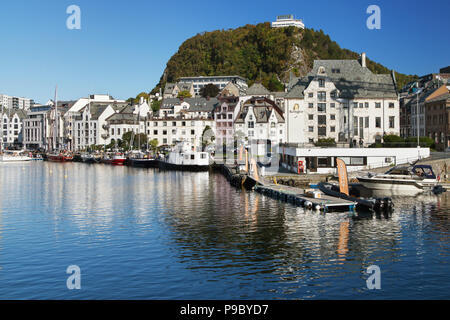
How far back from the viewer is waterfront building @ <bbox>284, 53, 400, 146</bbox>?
106 m

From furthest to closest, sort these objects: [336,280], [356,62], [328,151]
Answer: [356,62]
[328,151]
[336,280]

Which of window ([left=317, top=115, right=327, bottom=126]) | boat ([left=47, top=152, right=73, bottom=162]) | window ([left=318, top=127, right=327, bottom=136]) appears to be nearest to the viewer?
window ([left=317, top=115, right=327, bottom=126])

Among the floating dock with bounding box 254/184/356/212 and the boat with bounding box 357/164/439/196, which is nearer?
the floating dock with bounding box 254/184/356/212

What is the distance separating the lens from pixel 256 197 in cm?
6425

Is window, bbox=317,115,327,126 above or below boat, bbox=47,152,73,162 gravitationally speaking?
above

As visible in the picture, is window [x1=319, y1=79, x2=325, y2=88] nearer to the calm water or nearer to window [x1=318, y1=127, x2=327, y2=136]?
window [x1=318, y1=127, x2=327, y2=136]

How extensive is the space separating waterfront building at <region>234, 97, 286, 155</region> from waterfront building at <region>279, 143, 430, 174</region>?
59284 millimetres

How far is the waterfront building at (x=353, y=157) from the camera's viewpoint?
79.8 meters

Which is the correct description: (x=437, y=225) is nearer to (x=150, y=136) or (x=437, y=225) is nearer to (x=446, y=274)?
(x=446, y=274)

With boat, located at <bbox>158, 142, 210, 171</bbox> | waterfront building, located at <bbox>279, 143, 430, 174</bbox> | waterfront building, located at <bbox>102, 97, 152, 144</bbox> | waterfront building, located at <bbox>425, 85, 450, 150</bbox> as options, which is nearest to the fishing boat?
waterfront building, located at <bbox>279, 143, 430, 174</bbox>

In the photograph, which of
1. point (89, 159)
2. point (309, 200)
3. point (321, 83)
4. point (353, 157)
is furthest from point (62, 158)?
point (309, 200)

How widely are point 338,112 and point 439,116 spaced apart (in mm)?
31142
